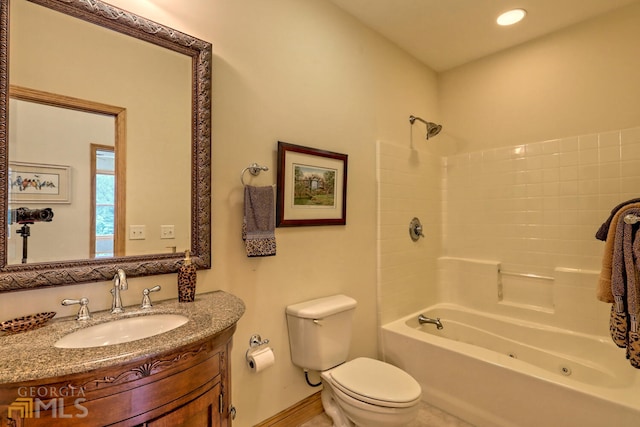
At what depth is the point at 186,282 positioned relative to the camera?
1.34 metres

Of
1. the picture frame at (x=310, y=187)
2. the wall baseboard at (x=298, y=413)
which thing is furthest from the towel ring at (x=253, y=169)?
the wall baseboard at (x=298, y=413)

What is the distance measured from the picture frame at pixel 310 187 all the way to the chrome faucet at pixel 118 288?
79cm

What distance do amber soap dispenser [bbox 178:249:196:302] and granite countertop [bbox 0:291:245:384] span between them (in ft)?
0.21

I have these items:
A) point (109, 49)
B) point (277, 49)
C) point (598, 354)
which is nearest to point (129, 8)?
point (109, 49)

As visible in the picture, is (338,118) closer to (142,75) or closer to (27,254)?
(142,75)

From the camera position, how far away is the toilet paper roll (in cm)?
155

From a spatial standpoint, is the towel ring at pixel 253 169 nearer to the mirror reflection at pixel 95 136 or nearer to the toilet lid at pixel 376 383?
the mirror reflection at pixel 95 136

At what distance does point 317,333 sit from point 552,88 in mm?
2492

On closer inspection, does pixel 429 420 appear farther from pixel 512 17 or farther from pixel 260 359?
pixel 512 17

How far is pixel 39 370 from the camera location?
75 cm

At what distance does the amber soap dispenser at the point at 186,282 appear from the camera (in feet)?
4.38

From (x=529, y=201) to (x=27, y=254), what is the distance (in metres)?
3.02

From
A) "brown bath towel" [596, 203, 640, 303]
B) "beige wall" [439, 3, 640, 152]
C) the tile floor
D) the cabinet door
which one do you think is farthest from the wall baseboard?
"beige wall" [439, 3, 640, 152]

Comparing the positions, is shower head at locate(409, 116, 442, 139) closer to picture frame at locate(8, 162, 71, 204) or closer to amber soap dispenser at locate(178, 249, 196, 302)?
amber soap dispenser at locate(178, 249, 196, 302)
